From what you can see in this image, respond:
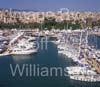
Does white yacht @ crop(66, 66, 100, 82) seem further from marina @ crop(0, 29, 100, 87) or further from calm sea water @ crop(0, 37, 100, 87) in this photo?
calm sea water @ crop(0, 37, 100, 87)

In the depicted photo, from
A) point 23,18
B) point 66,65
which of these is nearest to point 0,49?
point 66,65

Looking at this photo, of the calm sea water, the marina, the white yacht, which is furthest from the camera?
the marina

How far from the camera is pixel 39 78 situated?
841cm

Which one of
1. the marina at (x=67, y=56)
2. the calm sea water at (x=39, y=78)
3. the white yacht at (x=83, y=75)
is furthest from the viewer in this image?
the marina at (x=67, y=56)

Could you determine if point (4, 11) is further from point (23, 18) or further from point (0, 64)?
point (0, 64)

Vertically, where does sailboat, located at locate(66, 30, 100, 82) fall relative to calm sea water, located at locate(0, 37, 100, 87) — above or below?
above

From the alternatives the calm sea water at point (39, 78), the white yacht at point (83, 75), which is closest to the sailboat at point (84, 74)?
the white yacht at point (83, 75)

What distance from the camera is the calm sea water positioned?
7.88 metres

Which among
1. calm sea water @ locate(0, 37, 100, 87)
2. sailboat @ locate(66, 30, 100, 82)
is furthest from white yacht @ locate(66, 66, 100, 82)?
calm sea water @ locate(0, 37, 100, 87)

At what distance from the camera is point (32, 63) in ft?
34.6

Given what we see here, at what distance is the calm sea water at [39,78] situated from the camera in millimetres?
7876

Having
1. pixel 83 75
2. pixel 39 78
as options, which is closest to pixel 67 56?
pixel 39 78

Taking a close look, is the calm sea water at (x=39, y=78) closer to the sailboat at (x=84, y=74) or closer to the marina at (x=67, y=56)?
the marina at (x=67, y=56)

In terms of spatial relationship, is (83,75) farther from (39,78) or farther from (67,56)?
(67,56)
